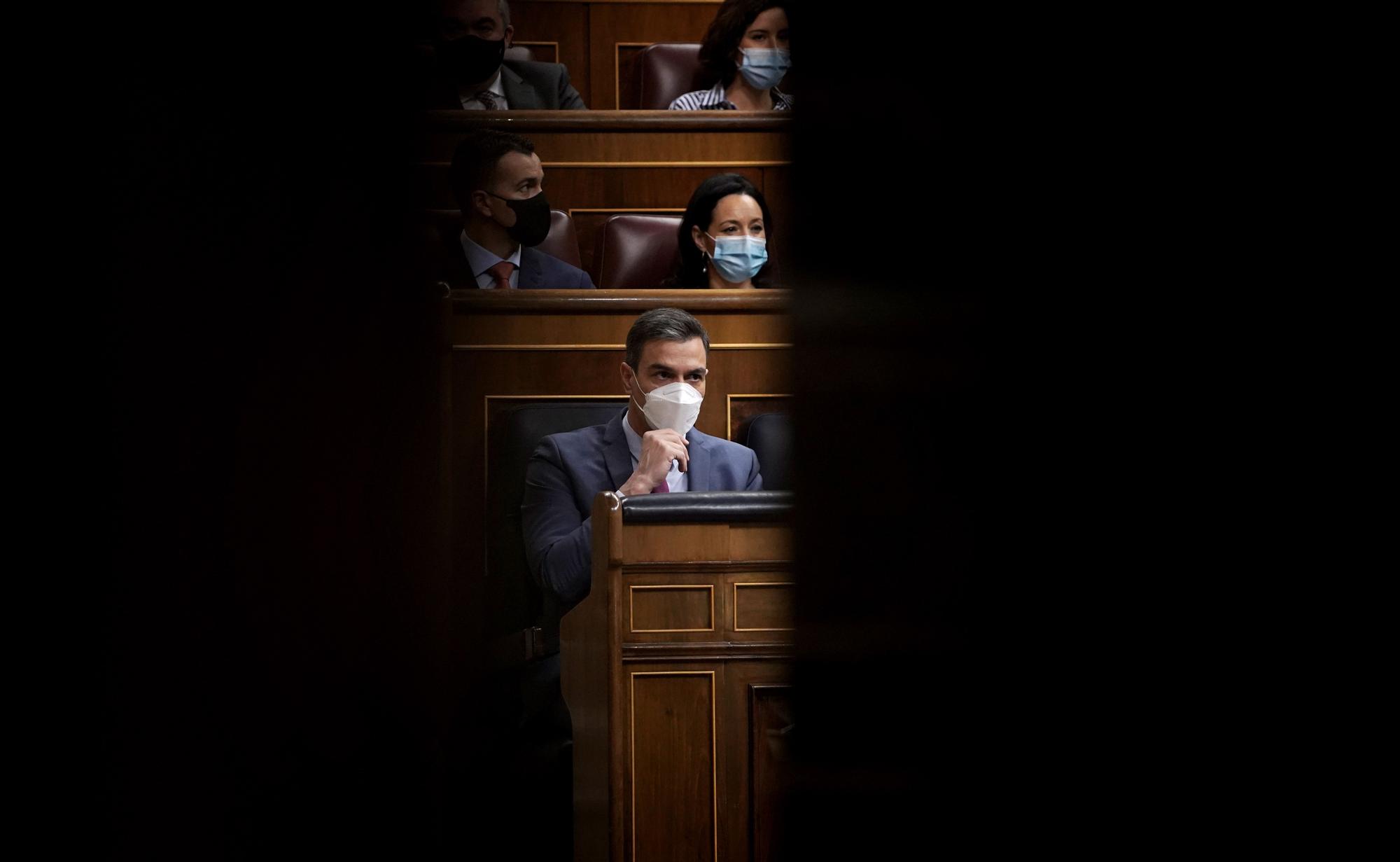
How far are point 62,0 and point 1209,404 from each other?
92 millimetres

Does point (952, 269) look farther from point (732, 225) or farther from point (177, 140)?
point (732, 225)

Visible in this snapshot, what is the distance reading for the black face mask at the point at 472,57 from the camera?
58.5 inches

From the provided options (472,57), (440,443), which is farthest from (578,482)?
(440,443)

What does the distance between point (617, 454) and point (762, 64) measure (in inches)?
25.9

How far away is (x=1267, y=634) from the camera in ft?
0.14

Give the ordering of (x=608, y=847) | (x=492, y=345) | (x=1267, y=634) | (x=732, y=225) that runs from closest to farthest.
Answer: (x=1267, y=634) < (x=608, y=847) < (x=492, y=345) < (x=732, y=225)

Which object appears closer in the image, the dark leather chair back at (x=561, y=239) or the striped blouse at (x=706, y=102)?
the dark leather chair back at (x=561, y=239)

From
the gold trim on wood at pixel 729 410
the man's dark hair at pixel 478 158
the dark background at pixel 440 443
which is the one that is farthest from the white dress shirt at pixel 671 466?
the dark background at pixel 440 443

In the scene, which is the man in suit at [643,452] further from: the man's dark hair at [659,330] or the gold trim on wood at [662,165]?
the gold trim on wood at [662,165]

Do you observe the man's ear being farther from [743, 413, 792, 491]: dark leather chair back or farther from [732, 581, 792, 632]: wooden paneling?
[732, 581, 792, 632]: wooden paneling

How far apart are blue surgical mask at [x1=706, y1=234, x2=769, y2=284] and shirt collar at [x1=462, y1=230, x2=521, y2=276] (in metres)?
0.22

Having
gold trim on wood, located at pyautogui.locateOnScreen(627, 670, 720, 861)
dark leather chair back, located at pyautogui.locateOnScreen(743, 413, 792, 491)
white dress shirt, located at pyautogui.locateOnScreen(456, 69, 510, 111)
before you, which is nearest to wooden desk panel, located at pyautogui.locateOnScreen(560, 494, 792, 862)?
gold trim on wood, located at pyautogui.locateOnScreen(627, 670, 720, 861)

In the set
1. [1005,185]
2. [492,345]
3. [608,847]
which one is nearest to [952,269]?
[1005,185]

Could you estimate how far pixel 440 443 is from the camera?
0.56 ft
